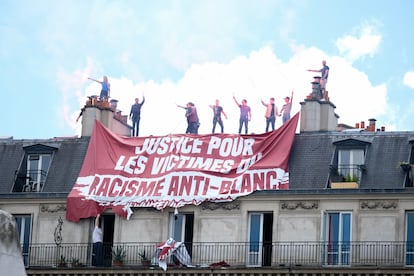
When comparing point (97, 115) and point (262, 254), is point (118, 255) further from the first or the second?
point (97, 115)

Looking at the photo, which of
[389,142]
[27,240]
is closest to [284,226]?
[389,142]

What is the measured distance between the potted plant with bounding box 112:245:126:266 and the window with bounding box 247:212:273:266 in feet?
17.9

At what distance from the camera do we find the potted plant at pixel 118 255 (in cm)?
5575

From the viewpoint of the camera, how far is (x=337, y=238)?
53.6 meters

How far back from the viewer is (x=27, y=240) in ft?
189

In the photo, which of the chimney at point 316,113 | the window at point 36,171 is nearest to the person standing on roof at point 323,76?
the chimney at point 316,113

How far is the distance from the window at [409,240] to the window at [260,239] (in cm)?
558

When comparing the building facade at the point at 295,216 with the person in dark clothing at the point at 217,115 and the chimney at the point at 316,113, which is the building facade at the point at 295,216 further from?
the person in dark clothing at the point at 217,115

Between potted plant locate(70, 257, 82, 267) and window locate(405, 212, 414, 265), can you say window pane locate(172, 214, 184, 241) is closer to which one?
potted plant locate(70, 257, 82, 267)

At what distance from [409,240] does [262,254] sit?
6003 millimetres

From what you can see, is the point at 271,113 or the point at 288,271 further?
the point at 271,113

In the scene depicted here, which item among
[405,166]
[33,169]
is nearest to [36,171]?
[33,169]

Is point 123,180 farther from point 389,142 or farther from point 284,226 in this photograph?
point 389,142

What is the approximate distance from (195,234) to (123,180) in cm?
431
